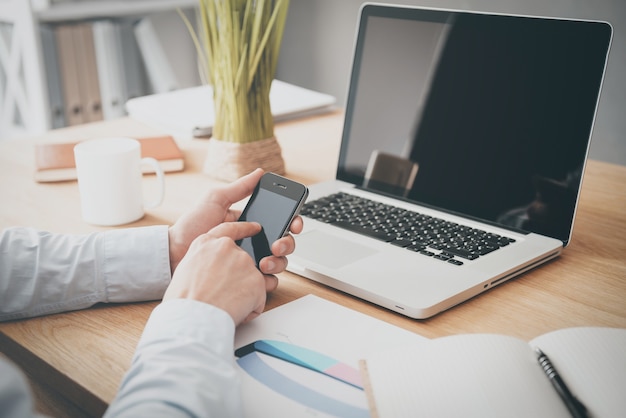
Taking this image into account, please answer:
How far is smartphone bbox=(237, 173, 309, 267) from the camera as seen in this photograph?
2.63 feet

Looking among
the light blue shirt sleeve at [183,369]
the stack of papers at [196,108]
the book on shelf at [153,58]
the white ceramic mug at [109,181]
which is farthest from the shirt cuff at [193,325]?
the book on shelf at [153,58]

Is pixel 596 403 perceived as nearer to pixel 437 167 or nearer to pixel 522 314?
pixel 522 314

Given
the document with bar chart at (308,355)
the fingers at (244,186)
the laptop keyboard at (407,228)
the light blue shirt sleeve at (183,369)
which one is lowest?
the document with bar chart at (308,355)

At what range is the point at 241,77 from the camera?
1.14 meters

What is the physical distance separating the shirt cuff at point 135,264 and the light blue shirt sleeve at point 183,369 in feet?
0.47

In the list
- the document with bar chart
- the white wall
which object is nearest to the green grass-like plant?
the document with bar chart

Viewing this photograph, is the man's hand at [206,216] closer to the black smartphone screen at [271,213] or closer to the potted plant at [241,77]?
the black smartphone screen at [271,213]

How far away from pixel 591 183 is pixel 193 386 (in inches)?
36.3

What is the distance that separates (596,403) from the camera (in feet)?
1.85

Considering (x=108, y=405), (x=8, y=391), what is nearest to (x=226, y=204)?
(x=108, y=405)

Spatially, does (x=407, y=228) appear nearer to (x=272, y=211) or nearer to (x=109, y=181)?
(x=272, y=211)

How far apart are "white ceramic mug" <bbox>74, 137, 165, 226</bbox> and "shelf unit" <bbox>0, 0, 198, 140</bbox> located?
124cm

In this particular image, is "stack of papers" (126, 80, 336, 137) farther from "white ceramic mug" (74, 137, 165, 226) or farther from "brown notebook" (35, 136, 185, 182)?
"white ceramic mug" (74, 137, 165, 226)

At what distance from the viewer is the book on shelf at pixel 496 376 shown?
1.86 feet
